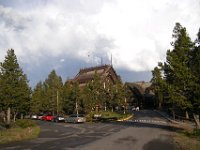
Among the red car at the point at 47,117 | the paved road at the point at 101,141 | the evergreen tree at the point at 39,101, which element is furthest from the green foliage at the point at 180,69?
the evergreen tree at the point at 39,101

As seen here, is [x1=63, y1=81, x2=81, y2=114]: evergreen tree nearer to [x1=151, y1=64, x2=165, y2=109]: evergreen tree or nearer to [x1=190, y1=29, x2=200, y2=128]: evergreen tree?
[x1=151, y1=64, x2=165, y2=109]: evergreen tree

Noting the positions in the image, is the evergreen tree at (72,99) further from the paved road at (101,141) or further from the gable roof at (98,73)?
the paved road at (101,141)

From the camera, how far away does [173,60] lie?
3597 centimetres

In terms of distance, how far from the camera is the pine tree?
52.8 m

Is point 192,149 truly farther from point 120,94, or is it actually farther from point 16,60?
point 120,94

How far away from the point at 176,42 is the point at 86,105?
4110cm

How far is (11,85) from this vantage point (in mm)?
53688

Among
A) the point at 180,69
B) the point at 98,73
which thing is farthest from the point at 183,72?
the point at 98,73

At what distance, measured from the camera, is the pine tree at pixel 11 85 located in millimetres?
52781

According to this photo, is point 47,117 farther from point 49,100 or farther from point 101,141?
point 101,141

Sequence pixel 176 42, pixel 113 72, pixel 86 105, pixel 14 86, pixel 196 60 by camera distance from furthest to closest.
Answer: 1. pixel 113 72
2. pixel 86 105
3. pixel 14 86
4. pixel 176 42
5. pixel 196 60

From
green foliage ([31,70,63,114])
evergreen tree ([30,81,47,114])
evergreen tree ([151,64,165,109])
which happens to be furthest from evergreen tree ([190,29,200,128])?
evergreen tree ([30,81,47,114])

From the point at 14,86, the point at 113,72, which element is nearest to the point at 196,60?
the point at 14,86

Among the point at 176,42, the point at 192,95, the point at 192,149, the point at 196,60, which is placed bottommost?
the point at 192,149
